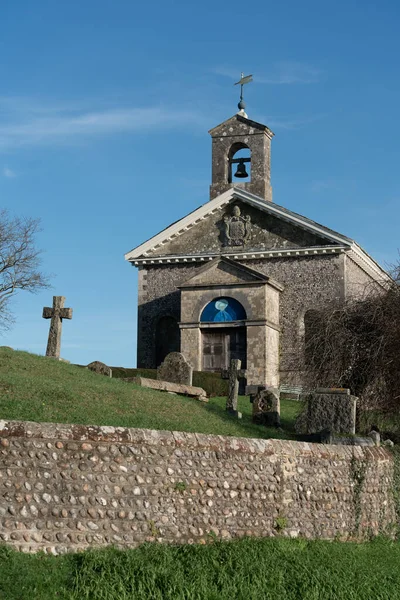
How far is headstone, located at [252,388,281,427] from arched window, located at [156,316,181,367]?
15.6 m

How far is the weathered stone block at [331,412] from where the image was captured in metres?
18.9

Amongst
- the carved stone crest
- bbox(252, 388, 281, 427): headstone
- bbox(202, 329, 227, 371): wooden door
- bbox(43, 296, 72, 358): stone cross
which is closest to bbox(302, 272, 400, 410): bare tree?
bbox(252, 388, 281, 427): headstone

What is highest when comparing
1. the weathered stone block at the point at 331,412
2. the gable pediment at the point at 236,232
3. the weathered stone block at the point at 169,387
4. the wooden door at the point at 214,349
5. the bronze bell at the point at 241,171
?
the bronze bell at the point at 241,171

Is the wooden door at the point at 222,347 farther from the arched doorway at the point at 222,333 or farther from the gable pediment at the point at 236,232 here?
the gable pediment at the point at 236,232

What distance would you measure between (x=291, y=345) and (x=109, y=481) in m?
25.4

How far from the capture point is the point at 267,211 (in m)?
37.7

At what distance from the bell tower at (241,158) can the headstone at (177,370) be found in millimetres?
14947

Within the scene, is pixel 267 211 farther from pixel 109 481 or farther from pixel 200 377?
pixel 109 481

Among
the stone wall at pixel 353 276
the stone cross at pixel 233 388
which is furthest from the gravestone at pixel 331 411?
the stone wall at pixel 353 276

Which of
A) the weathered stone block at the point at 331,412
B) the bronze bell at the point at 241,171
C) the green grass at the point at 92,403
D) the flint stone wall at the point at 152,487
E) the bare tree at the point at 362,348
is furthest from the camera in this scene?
the bronze bell at the point at 241,171

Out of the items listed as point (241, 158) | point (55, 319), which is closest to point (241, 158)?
point (241, 158)

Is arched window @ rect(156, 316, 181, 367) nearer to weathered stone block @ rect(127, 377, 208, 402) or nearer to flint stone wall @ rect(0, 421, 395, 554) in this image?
weathered stone block @ rect(127, 377, 208, 402)

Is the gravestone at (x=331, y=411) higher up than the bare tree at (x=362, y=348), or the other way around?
the bare tree at (x=362, y=348)

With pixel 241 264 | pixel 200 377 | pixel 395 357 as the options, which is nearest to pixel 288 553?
pixel 395 357
